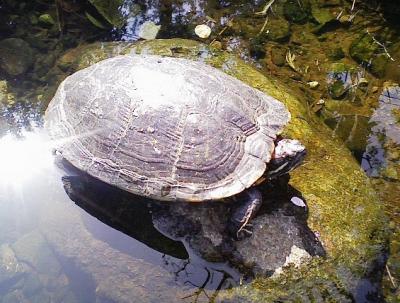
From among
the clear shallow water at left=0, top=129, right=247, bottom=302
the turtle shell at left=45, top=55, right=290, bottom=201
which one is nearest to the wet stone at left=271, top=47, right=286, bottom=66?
the turtle shell at left=45, top=55, right=290, bottom=201

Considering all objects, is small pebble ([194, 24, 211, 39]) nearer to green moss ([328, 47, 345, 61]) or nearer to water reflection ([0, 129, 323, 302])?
green moss ([328, 47, 345, 61])

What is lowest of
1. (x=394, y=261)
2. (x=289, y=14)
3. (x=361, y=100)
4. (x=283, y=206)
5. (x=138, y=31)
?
(x=394, y=261)

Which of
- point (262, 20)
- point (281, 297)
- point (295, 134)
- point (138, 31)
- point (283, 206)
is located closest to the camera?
point (281, 297)

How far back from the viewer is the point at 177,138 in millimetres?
3334

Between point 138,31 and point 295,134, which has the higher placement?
point 138,31

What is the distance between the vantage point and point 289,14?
6.54 metres

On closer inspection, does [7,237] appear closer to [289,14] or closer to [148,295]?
[148,295]

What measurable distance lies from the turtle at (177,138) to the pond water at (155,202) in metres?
0.37

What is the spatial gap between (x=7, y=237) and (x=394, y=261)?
153 inches

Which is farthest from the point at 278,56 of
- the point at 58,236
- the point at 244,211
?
the point at 58,236

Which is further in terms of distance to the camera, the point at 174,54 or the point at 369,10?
the point at 369,10

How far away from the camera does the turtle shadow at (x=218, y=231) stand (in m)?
3.39

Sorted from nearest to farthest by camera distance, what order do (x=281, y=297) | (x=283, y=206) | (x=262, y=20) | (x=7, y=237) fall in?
(x=281, y=297) → (x=283, y=206) → (x=7, y=237) → (x=262, y=20)

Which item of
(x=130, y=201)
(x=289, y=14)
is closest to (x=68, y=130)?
(x=130, y=201)
